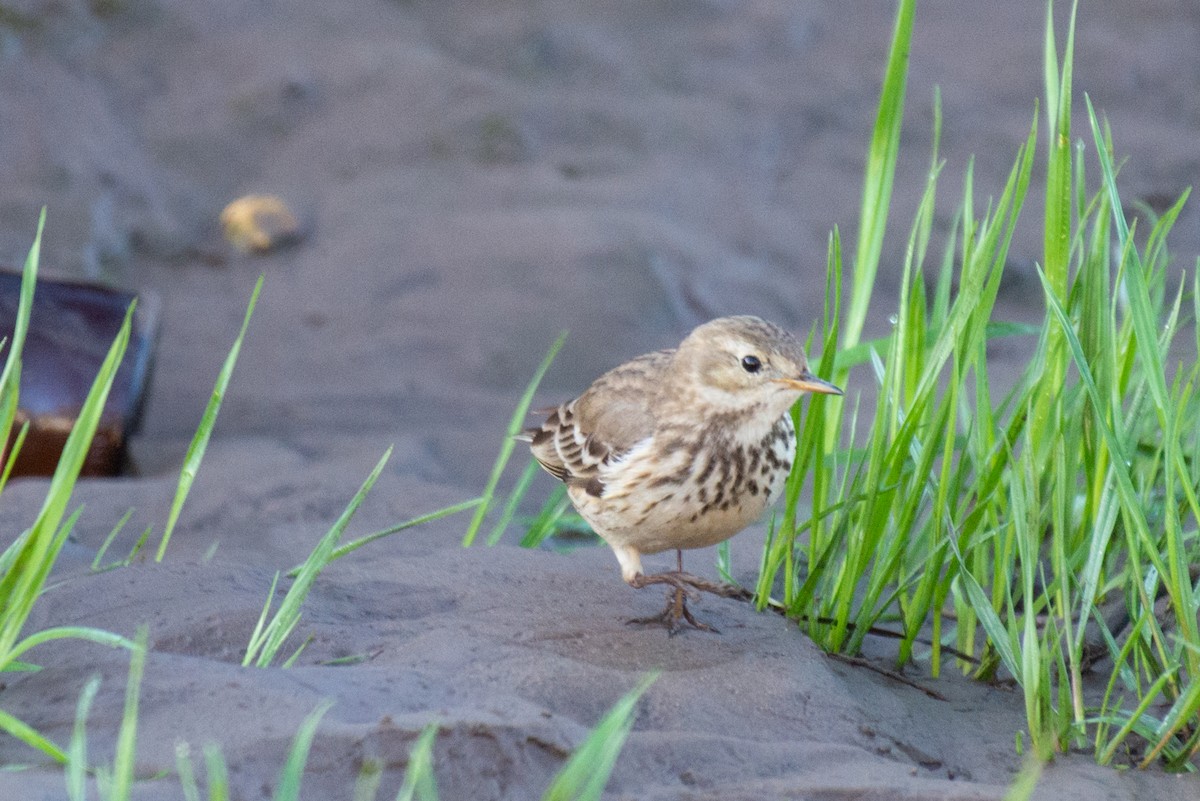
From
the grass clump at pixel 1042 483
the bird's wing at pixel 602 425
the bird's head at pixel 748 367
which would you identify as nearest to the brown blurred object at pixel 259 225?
the bird's wing at pixel 602 425

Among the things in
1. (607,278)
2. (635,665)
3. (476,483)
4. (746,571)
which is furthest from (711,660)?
(607,278)

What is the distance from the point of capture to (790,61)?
9281mm

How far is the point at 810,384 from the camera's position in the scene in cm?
303

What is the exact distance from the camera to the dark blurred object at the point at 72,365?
5.23m

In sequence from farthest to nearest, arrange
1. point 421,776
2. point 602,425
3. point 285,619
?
point 602,425
point 285,619
point 421,776

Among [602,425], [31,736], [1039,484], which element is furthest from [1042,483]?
[31,736]

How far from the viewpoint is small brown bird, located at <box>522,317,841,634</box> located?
3.09m

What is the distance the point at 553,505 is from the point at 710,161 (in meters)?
4.72

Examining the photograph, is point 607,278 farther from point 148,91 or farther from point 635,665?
point 635,665

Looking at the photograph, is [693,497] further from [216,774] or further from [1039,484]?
[216,774]

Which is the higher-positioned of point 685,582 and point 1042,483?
point 1042,483

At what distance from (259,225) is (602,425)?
184 inches

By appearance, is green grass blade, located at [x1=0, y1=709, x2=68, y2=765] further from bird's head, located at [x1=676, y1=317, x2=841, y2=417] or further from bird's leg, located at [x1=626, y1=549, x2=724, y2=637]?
bird's head, located at [x1=676, y1=317, x2=841, y2=417]

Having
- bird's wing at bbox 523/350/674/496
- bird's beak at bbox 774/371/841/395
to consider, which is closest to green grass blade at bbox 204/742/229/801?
bird's wing at bbox 523/350/674/496
